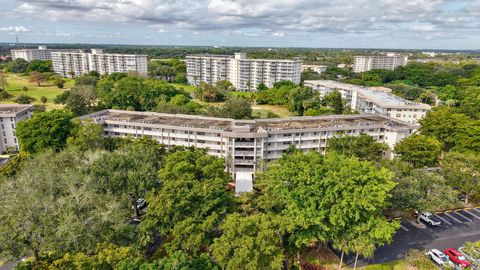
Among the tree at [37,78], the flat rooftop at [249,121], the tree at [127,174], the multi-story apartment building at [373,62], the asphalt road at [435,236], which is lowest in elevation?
the asphalt road at [435,236]

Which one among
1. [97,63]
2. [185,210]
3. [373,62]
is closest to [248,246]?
[185,210]

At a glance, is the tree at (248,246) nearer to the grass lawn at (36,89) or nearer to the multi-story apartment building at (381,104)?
the multi-story apartment building at (381,104)

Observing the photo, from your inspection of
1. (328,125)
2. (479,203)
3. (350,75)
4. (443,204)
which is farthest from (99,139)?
(350,75)

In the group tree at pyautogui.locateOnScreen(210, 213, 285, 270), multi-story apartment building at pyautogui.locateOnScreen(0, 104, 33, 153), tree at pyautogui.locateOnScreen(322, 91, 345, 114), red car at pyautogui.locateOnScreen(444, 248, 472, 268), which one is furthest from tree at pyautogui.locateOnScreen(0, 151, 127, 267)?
tree at pyautogui.locateOnScreen(322, 91, 345, 114)

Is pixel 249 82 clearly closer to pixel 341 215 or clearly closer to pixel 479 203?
pixel 479 203

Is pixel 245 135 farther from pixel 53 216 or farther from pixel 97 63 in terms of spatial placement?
pixel 97 63

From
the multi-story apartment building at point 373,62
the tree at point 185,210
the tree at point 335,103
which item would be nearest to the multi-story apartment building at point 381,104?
the tree at point 335,103

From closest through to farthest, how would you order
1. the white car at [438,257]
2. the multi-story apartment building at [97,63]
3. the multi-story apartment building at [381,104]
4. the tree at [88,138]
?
the white car at [438,257]
the tree at [88,138]
the multi-story apartment building at [381,104]
the multi-story apartment building at [97,63]
